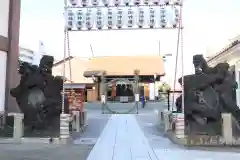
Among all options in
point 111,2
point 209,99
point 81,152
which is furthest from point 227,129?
point 111,2

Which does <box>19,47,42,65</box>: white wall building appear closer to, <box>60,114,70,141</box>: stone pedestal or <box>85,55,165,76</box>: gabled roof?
<box>85,55,165,76</box>: gabled roof

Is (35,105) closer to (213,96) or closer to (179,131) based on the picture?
(179,131)

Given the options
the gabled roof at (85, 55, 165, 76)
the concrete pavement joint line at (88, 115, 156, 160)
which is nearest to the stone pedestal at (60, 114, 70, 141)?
the concrete pavement joint line at (88, 115, 156, 160)

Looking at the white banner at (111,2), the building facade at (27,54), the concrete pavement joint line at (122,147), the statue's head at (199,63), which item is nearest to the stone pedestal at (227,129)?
the statue's head at (199,63)

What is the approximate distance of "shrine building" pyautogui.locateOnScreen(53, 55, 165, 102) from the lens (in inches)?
1652

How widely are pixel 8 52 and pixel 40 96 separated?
542 cm

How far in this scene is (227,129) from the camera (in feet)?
37.1

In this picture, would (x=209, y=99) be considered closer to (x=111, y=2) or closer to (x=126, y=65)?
(x=111, y=2)

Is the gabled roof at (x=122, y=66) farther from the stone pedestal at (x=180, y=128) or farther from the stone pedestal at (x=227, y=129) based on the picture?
the stone pedestal at (x=227, y=129)

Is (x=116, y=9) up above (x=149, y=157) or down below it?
above

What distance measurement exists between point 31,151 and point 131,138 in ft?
12.9

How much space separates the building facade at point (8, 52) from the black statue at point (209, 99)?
9164mm

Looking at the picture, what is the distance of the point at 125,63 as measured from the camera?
145 ft

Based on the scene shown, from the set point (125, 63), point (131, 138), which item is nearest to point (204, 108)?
point (131, 138)
